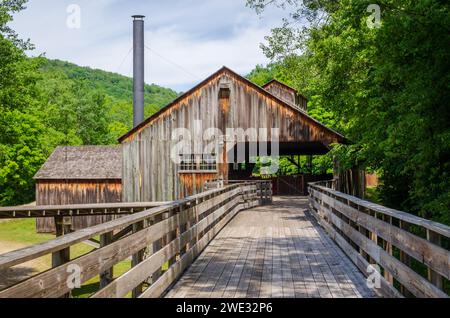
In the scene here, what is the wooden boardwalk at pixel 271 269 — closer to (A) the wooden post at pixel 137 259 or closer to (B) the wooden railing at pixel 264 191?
(A) the wooden post at pixel 137 259

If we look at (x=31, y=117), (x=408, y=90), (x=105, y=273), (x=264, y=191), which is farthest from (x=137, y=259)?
(x=31, y=117)

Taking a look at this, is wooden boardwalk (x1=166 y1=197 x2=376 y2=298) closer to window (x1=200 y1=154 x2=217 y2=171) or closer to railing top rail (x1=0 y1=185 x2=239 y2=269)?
railing top rail (x1=0 y1=185 x2=239 y2=269)

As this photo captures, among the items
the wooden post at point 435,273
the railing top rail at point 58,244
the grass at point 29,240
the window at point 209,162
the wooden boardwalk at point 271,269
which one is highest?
the window at point 209,162

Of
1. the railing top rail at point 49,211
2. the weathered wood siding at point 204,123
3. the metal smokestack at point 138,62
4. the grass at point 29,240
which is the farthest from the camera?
the metal smokestack at point 138,62

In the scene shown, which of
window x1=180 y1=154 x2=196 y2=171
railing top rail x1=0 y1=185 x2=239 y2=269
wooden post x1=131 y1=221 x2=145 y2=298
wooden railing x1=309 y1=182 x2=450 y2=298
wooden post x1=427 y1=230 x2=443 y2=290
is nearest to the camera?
railing top rail x1=0 y1=185 x2=239 y2=269

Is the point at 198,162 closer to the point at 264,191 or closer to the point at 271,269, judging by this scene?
the point at 264,191

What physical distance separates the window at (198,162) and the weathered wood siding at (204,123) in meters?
0.39

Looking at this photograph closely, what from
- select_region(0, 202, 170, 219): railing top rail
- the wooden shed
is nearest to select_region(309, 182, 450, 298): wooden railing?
select_region(0, 202, 170, 219): railing top rail

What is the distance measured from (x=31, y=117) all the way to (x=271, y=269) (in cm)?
4752

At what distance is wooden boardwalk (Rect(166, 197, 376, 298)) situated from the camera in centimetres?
702

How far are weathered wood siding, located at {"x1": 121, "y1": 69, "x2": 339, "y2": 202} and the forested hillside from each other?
20.8 ft

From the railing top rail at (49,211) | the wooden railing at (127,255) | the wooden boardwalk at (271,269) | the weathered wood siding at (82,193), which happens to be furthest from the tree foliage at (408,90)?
the weathered wood siding at (82,193)

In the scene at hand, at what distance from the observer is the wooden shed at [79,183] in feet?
122
